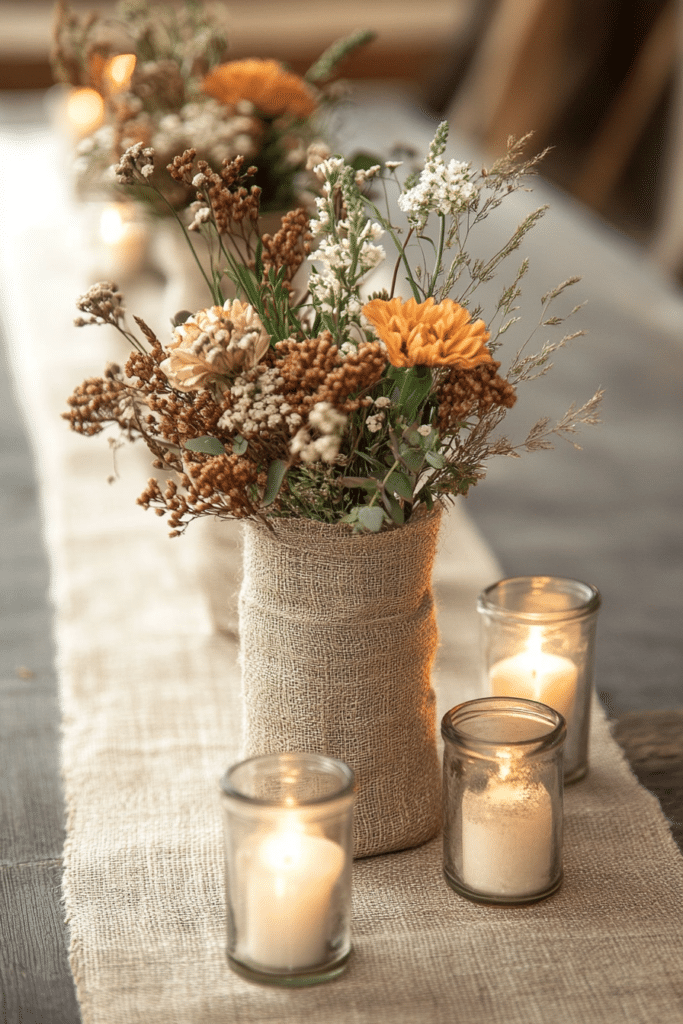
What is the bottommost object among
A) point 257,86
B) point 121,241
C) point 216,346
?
point 216,346

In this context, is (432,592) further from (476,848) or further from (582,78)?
(582,78)

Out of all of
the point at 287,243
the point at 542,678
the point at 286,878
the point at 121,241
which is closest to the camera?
the point at 286,878

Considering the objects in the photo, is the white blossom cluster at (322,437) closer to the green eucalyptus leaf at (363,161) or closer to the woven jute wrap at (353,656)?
the woven jute wrap at (353,656)

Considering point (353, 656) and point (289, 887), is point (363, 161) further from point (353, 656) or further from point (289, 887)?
point (289, 887)

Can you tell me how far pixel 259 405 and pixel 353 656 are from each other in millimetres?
190

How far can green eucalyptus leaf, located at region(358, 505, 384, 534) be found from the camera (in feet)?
2.38

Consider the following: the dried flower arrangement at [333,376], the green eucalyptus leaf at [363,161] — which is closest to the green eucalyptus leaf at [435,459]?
the dried flower arrangement at [333,376]

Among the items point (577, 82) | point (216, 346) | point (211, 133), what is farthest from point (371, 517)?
point (577, 82)

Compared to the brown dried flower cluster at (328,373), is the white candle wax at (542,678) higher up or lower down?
lower down

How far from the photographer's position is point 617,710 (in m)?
1.07

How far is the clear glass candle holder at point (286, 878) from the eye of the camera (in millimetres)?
679

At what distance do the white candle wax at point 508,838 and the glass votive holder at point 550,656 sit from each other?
16 cm

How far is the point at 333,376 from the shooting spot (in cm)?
A: 69

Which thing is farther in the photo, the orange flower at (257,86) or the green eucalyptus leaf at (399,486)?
the orange flower at (257,86)
